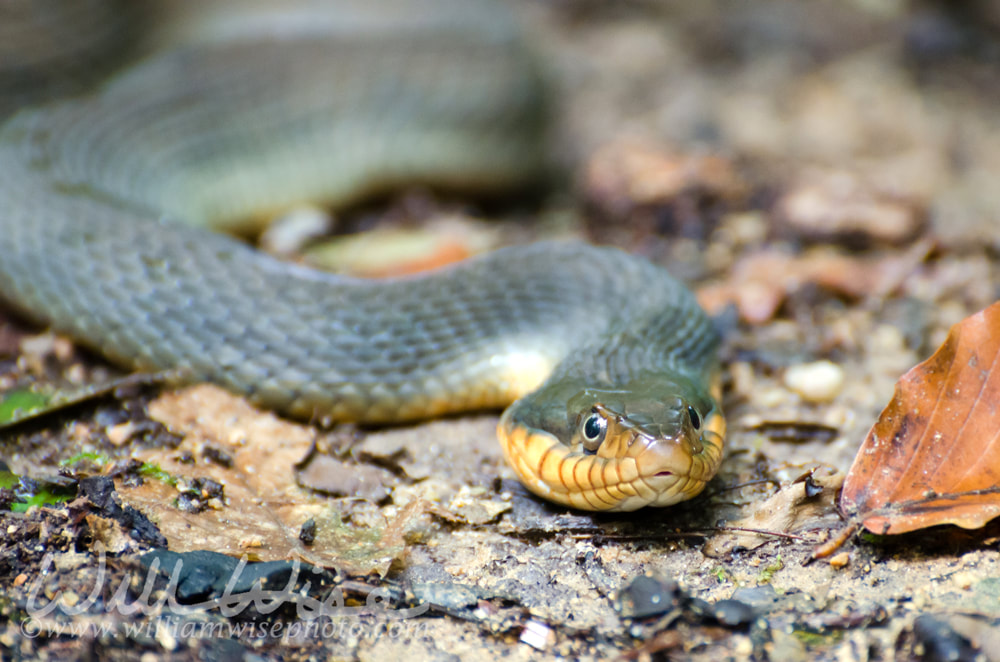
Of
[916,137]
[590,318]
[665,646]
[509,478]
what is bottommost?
[509,478]

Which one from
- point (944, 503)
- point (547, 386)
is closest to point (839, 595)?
point (944, 503)

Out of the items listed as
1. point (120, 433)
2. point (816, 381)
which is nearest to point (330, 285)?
point (120, 433)

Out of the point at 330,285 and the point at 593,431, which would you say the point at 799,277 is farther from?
the point at 330,285

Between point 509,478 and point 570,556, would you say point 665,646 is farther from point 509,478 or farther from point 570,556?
point 509,478

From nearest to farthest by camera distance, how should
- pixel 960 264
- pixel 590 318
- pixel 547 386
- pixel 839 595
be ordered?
1. pixel 839 595
2. pixel 547 386
3. pixel 590 318
4. pixel 960 264

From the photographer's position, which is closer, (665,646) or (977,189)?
(665,646)

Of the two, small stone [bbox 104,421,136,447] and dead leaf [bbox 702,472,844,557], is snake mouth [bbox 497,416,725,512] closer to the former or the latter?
dead leaf [bbox 702,472,844,557]
